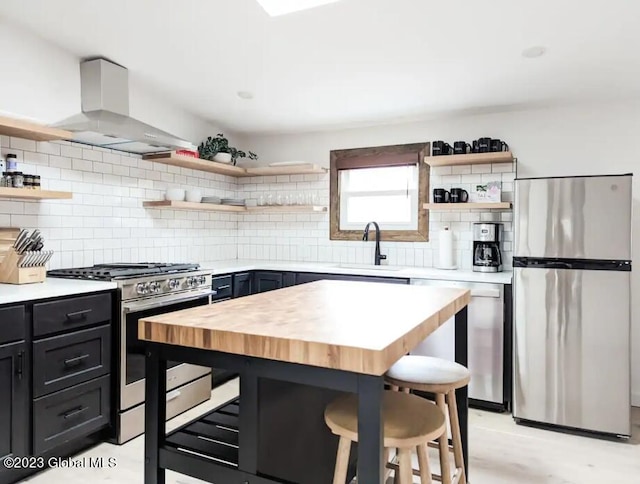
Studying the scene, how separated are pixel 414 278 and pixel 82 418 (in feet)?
7.57

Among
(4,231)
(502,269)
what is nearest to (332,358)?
(4,231)

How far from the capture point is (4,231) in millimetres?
2633

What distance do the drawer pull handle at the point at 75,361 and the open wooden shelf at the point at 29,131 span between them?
129 centimetres

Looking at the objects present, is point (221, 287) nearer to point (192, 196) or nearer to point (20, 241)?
point (192, 196)

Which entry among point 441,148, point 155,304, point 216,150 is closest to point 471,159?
point 441,148

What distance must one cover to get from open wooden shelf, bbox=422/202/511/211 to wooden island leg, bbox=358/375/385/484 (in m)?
2.71

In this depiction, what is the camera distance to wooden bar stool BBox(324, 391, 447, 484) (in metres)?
1.40

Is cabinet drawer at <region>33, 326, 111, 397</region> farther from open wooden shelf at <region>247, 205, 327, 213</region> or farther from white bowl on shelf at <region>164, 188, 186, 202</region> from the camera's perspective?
open wooden shelf at <region>247, 205, 327, 213</region>

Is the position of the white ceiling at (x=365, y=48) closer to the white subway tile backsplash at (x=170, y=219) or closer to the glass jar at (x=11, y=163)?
the white subway tile backsplash at (x=170, y=219)

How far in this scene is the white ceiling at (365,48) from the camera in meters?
2.41

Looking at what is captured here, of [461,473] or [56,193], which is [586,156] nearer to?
[461,473]

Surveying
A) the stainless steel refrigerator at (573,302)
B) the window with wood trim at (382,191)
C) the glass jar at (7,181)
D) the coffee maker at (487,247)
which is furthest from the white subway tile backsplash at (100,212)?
the stainless steel refrigerator at (573,302)

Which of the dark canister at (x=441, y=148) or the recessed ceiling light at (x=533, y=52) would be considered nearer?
the recessed ceiling light at (x=533, y=52)

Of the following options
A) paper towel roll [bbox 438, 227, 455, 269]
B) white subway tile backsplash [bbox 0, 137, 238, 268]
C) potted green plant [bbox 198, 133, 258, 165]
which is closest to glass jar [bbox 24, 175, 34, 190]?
white subway tile backsplash [bbox 0, 137, 238, 268]
